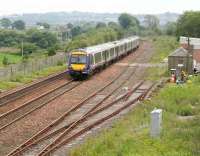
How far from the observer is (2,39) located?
12962 cm

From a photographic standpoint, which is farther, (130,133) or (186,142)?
(130,133)

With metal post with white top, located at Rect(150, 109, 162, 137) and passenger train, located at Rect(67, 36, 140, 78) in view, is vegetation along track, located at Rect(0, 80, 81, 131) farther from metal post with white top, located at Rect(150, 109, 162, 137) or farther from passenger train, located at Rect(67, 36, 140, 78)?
metal post with white top, located at Rect(150, 109, 162, 137)

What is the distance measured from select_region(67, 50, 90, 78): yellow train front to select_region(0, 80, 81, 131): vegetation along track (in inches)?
115

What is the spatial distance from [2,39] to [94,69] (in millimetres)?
90330

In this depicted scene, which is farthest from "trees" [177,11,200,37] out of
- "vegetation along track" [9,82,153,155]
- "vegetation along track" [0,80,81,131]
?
"vegetation along track" [9,82,153,155]

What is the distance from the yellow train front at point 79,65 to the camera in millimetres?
39062

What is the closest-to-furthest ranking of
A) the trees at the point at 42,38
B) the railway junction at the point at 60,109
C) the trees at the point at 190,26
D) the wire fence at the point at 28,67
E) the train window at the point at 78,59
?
the railway junction at the point at 60,109
the wire fence at the point at 28,67
the train window at the point at 78,59
the trees at the point at 190,26
the trees at the point at 42,38

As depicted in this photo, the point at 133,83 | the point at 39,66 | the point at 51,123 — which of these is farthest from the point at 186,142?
the point at 39,66

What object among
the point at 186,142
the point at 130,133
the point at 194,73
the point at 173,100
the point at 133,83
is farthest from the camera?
the point at 194,73

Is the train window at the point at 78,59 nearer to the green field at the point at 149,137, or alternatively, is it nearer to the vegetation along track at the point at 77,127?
the vegetation along track at the point at 77,127

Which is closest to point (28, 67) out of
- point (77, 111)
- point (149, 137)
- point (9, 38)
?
point (77, 111)

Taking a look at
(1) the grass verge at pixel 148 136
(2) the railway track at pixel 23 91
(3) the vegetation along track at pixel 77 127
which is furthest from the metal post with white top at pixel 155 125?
(2) the railway track at pixel 23 91

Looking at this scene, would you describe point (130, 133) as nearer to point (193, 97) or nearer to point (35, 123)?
point (35, 123)

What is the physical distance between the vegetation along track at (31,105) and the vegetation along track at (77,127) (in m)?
2.49
